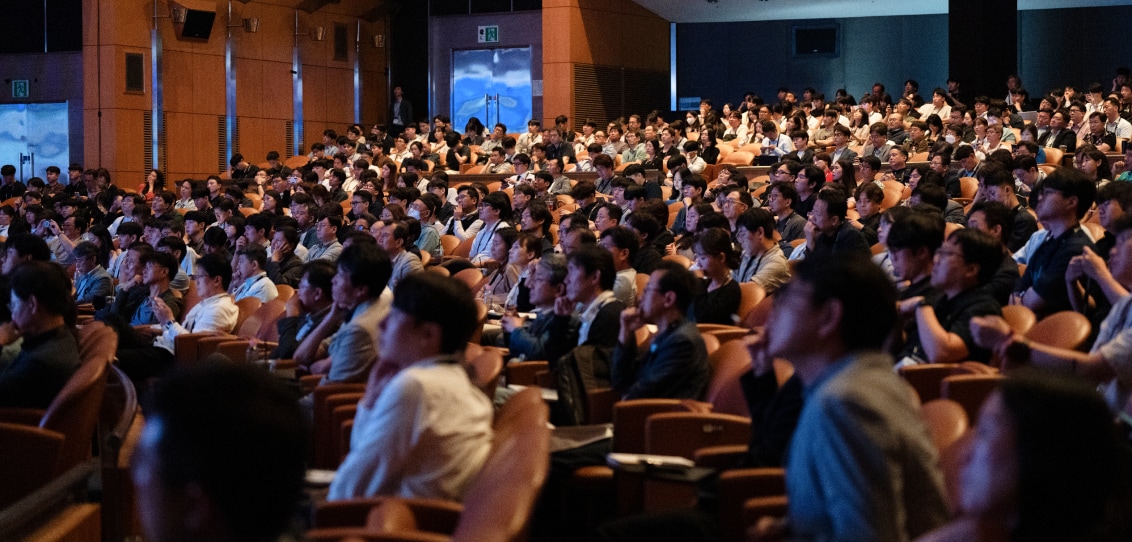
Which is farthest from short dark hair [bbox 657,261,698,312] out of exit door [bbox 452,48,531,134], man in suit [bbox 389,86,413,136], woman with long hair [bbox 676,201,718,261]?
exit door [bbox 452,48,531,134]

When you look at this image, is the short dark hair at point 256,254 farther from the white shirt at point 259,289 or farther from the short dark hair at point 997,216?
the short dark hair at point 997,216

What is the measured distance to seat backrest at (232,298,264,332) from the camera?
610 centimetres

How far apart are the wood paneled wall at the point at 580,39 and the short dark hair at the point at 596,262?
1253 centimetres

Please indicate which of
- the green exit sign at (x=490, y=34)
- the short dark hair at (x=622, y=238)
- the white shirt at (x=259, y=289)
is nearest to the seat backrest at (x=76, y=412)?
the white shirt at (x=259, y=289)

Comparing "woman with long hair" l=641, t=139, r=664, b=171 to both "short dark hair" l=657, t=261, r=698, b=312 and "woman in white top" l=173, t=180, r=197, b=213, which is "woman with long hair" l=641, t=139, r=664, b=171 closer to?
"woman in white top" l=173, t=180, r=197, b=213

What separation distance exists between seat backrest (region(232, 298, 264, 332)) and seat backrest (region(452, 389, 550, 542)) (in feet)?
11.7

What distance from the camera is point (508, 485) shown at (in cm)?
221

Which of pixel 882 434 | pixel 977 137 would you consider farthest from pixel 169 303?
pixel 977 137

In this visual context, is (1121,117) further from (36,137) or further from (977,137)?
(36,137)

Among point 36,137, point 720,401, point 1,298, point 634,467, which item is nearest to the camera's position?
point 634,467

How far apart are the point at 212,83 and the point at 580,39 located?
530cm

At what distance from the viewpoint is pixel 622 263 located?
589cm

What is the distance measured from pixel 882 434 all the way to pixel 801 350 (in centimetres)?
31

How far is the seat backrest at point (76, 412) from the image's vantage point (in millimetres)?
3549
